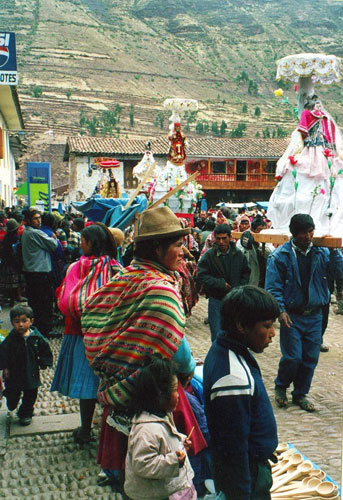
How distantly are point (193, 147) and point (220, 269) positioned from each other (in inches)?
1547

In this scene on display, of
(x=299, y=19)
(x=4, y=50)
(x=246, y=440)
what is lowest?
(x=246, y=440)

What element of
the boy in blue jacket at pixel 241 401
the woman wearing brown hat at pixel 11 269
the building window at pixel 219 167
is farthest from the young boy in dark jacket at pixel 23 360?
Result: the building window at pixel 219 167

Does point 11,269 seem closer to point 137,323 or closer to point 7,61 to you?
point 7,61

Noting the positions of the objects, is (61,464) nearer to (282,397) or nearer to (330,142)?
(282,397)

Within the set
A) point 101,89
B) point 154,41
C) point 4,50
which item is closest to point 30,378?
point 4,50

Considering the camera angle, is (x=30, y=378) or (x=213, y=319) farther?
(x=213, y=319)

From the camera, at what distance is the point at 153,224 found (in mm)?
2736

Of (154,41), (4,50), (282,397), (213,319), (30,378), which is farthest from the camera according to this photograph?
(154,41)

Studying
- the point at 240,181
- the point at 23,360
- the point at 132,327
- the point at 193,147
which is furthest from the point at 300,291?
the point at 193,147

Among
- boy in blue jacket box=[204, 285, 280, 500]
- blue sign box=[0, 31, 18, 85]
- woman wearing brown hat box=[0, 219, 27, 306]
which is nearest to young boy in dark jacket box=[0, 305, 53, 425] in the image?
boy in blue jacket box=[204, 285, 280, 500]

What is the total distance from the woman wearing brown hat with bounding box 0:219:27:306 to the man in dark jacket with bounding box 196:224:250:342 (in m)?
4.12

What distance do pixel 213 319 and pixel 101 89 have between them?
339 feet

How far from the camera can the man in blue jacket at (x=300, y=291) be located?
16.5 feet

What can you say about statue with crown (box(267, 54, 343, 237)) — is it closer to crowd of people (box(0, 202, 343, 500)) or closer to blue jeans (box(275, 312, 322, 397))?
blue jeans (box(275, 312, 322, 397))
